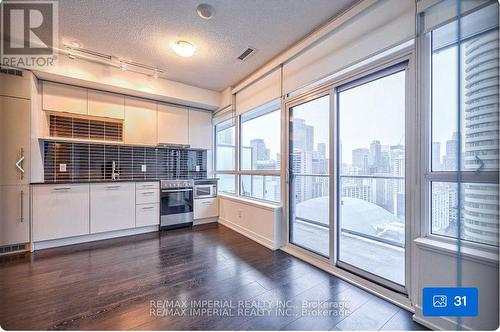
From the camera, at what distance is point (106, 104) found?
3689 mm

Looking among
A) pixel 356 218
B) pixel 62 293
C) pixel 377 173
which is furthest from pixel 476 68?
pixel 62 293

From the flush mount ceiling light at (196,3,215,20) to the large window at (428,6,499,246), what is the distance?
6.53 ft

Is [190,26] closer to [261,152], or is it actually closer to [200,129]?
[261,152]

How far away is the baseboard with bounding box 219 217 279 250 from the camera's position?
307 centimetres

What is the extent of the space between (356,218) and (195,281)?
1872 millimetres

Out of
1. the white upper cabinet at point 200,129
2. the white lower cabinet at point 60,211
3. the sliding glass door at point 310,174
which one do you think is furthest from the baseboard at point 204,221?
the sliding glass door at point 310,174

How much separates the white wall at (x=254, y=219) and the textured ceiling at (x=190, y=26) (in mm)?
2309

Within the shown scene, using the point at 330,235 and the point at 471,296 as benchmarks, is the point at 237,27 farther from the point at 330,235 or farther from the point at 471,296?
the point at 471,296

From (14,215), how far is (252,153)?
3.52 m

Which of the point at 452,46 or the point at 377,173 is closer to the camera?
the point at 452,46

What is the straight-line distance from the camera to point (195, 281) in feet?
7.01

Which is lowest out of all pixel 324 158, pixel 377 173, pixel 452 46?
pixel 377 173

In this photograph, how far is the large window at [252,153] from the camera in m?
3.43

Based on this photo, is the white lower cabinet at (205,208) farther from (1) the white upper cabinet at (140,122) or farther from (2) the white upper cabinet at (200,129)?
(1) the white upper cabinet at (140,122)
